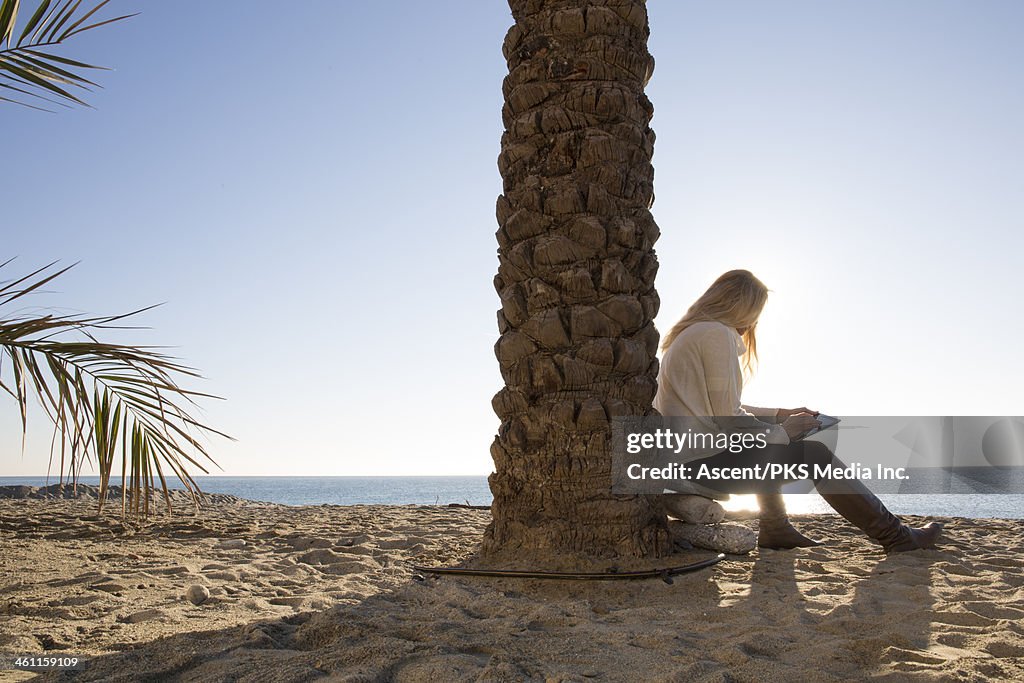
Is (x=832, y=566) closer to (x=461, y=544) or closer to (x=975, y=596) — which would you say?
(x=975, y=596)

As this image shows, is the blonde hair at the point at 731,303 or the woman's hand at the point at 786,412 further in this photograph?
the woman's hand at the point at 786,412

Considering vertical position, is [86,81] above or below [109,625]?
above

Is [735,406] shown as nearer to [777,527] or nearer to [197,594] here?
[777,527]

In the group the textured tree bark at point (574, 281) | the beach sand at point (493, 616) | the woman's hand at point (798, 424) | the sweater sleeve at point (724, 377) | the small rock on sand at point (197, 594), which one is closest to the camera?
the beach sand at point (493, 616)

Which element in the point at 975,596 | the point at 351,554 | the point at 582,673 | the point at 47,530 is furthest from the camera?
the point at 47,530

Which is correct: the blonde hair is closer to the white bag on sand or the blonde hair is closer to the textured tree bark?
the textured tree bark

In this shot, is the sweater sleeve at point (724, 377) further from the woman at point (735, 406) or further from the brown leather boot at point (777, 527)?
the brown leather boot at point (777, 527)

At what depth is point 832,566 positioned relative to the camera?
317cm

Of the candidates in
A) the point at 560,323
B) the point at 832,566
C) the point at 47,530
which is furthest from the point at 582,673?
the point at 47,530

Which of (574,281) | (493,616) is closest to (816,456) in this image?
(574,281)

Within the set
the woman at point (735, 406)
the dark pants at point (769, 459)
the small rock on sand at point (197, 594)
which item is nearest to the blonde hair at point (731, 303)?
the woman at point (735, 406)

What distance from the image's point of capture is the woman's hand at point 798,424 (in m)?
3.39

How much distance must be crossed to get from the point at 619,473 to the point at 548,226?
113cm

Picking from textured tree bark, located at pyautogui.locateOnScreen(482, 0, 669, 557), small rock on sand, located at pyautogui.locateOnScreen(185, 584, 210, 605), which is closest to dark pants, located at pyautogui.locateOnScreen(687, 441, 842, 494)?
textured tree bark, located at pyautogui.locateOnScreen(482, 0, 669, 557)
